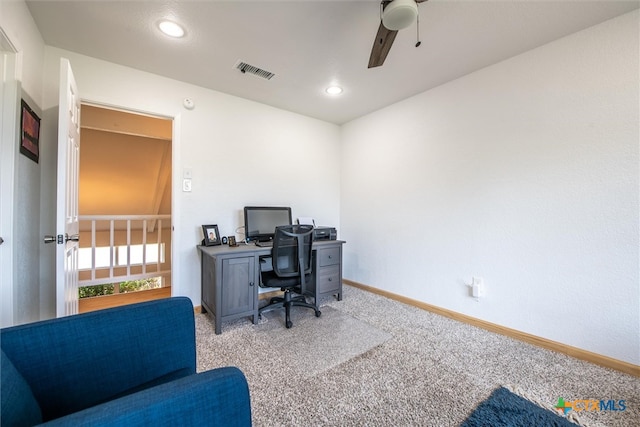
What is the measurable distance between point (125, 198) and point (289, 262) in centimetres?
369

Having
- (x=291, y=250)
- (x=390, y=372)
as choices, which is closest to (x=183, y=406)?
(x=390, y=372)

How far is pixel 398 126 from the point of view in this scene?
321cm

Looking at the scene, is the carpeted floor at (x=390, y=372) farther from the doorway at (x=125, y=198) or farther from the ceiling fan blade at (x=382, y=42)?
the ceiling fan blade at (x=382, y=42)

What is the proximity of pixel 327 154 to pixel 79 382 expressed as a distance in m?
3.44

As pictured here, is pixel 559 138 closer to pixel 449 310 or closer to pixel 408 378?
pixel 449 310

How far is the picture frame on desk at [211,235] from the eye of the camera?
272 cm

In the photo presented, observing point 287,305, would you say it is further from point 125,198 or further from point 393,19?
point 125,198

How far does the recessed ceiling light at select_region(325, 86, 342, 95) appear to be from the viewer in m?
2.82

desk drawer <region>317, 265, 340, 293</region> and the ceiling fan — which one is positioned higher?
the ceiling fan

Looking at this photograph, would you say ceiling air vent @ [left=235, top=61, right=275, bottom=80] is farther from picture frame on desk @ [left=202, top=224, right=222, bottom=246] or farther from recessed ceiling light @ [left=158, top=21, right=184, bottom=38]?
picture frame on desk @ [left=202, top=224, right=222, bottom=246]

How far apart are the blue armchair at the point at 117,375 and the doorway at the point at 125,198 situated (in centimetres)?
246

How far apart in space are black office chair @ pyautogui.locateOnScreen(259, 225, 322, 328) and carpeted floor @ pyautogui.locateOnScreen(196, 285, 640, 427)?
34 centimetres

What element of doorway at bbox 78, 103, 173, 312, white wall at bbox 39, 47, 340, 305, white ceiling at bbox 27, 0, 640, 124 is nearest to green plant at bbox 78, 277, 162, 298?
doorway at bbox 78, 103, 173, 312

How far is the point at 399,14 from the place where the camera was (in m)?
1.41
